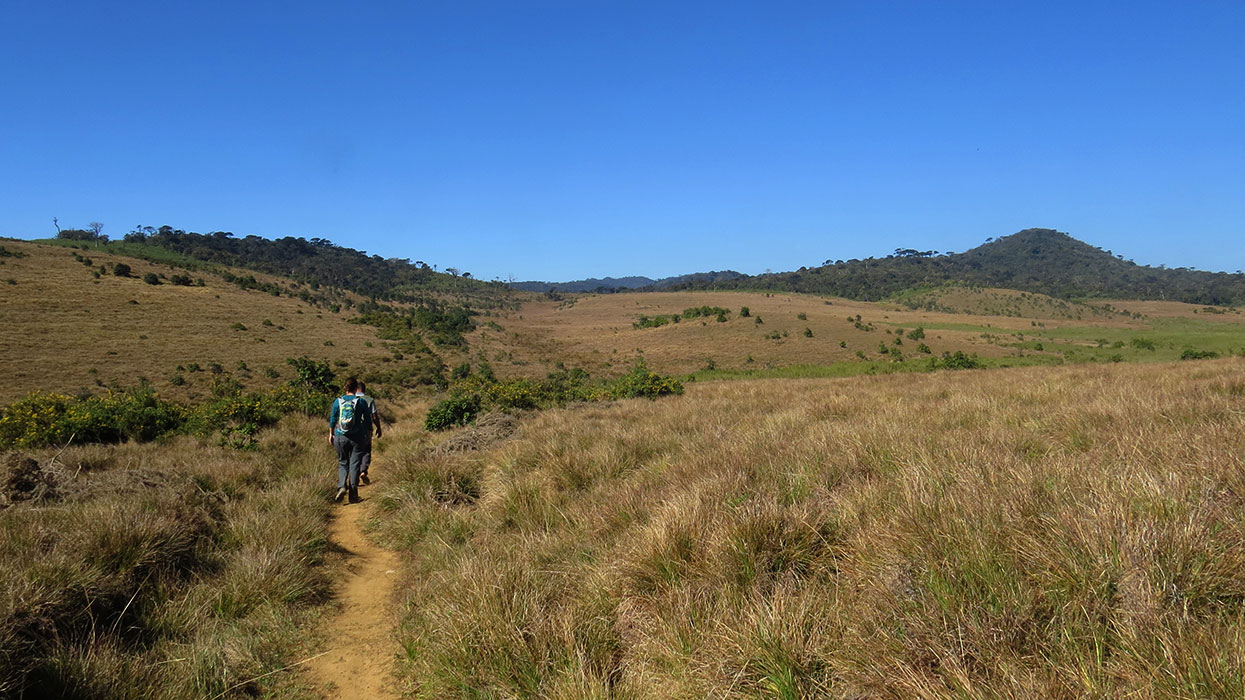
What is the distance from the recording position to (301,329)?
51.0 m

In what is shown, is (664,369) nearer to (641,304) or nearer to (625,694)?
(625,694)

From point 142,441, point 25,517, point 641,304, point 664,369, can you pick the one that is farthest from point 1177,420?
point 641,304

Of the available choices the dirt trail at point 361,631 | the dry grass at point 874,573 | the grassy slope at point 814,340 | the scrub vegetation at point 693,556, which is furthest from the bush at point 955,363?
the dirt trail at point 361,631

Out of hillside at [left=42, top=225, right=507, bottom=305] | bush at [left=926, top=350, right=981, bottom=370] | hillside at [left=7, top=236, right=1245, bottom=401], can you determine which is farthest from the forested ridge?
bush at [left=926, top=350, right=981, bottom=370]

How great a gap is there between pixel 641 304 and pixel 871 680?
378 feet

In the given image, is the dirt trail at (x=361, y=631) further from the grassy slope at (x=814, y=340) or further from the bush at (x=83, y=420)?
the grassy slope at (x=814, y=340)

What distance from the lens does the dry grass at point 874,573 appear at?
2.10 metres

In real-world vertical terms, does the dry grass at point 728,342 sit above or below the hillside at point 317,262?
below

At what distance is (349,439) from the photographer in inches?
323

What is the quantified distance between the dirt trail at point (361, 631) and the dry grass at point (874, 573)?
0.25 metres

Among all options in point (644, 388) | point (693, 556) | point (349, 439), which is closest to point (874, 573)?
point (693, 556)

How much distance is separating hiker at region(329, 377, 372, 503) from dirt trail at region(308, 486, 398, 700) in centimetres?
184

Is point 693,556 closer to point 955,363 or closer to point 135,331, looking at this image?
point 955,363

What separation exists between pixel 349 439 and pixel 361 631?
4.52 m
